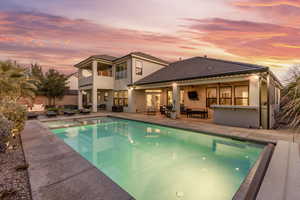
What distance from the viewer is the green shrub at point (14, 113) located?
17.9ft

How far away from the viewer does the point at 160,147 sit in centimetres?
669

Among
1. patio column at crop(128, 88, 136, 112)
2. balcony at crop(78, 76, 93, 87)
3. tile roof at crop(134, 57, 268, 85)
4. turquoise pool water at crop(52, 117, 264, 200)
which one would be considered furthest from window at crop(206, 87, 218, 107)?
balcony at crop(78, 76, 93, 87)

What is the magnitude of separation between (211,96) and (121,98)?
435 inches

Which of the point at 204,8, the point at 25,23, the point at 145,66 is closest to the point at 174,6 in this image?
the point at 204,8

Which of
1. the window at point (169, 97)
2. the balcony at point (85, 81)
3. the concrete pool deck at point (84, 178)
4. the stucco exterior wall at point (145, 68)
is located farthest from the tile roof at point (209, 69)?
the balcony at point (85, 81)

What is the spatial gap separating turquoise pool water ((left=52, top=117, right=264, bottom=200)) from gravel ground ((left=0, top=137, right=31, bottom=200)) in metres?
2.00

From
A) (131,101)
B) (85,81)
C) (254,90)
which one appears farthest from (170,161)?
(85,81)

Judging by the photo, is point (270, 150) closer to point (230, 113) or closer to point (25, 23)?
point (230, 113)

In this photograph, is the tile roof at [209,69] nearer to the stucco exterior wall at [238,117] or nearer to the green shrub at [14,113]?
the stucco exterior wall at [238,117]

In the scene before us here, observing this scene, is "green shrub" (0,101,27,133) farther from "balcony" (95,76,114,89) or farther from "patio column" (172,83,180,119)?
"balcony" (95,76,114,89)

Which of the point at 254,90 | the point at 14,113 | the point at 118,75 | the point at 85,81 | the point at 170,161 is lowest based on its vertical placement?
the point at 170,161

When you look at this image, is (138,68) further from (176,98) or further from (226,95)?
(226,95)

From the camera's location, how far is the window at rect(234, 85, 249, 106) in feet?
37.6

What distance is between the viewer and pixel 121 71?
18469 millimetres
